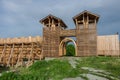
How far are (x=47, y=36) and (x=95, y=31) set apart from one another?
7.65 metres

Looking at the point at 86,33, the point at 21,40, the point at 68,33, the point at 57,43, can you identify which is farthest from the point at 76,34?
the point at 21,40

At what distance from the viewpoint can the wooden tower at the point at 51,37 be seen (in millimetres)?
31525

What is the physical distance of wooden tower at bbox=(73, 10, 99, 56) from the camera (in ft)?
96.9

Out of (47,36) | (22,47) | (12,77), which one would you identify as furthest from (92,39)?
(12,77)

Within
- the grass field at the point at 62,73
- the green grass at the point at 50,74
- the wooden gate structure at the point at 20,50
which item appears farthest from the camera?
the wooden gate structure at the point at 20,50

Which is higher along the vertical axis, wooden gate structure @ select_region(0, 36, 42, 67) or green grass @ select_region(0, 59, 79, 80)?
wooden gate structure @ select_region(0, 36, 42, 67)

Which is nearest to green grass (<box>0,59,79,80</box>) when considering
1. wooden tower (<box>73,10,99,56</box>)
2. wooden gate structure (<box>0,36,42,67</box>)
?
wooden tower (<box>73,10,99,56</box>)

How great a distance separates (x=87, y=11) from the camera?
97.5ft

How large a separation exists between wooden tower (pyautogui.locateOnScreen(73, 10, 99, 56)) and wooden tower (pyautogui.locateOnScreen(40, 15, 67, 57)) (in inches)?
127

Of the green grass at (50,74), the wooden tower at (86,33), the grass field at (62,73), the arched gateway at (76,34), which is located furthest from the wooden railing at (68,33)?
the green grass at (50,74)

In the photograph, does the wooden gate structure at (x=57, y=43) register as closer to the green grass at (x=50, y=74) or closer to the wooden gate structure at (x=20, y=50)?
the wooden gate structure at (x=20, y=50)

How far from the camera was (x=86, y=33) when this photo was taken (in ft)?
98.2

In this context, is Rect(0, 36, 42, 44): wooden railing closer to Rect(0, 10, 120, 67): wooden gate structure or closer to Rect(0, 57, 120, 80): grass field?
Rect(0, 10, 120, 67): wooden gate structure

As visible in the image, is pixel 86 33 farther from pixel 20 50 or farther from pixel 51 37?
pixel 20 50
